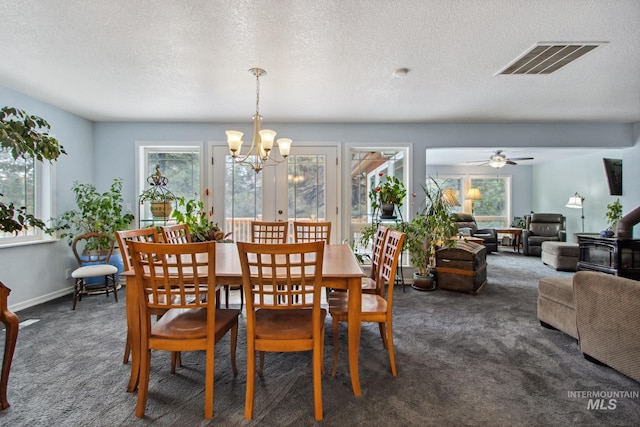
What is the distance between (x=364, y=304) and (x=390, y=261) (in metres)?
0.35

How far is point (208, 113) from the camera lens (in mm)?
4281

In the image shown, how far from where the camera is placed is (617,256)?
13.1 feet

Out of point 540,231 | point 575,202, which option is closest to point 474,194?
point 540,231

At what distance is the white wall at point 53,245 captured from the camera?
11.3 feet

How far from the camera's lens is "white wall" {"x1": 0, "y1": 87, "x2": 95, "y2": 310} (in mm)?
3457

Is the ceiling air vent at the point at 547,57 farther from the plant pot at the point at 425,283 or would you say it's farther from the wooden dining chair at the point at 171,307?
the wooden dining chair at the point at 171,307

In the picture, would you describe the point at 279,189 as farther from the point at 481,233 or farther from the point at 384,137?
the point at 481,233

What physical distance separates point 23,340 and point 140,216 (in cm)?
226

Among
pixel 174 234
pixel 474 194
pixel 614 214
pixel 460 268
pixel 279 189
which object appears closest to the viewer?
pixel 174 234

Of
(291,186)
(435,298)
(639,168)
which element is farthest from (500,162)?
(291,186)

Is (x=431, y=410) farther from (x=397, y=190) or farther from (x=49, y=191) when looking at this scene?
(x=49, y=191)

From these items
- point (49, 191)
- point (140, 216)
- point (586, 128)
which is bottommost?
point (140, 216)

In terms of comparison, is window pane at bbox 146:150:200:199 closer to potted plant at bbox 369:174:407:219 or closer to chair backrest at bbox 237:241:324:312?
potted plant at bbox 369:174:407:219

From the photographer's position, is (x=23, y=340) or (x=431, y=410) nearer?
(x=431, y=410)
